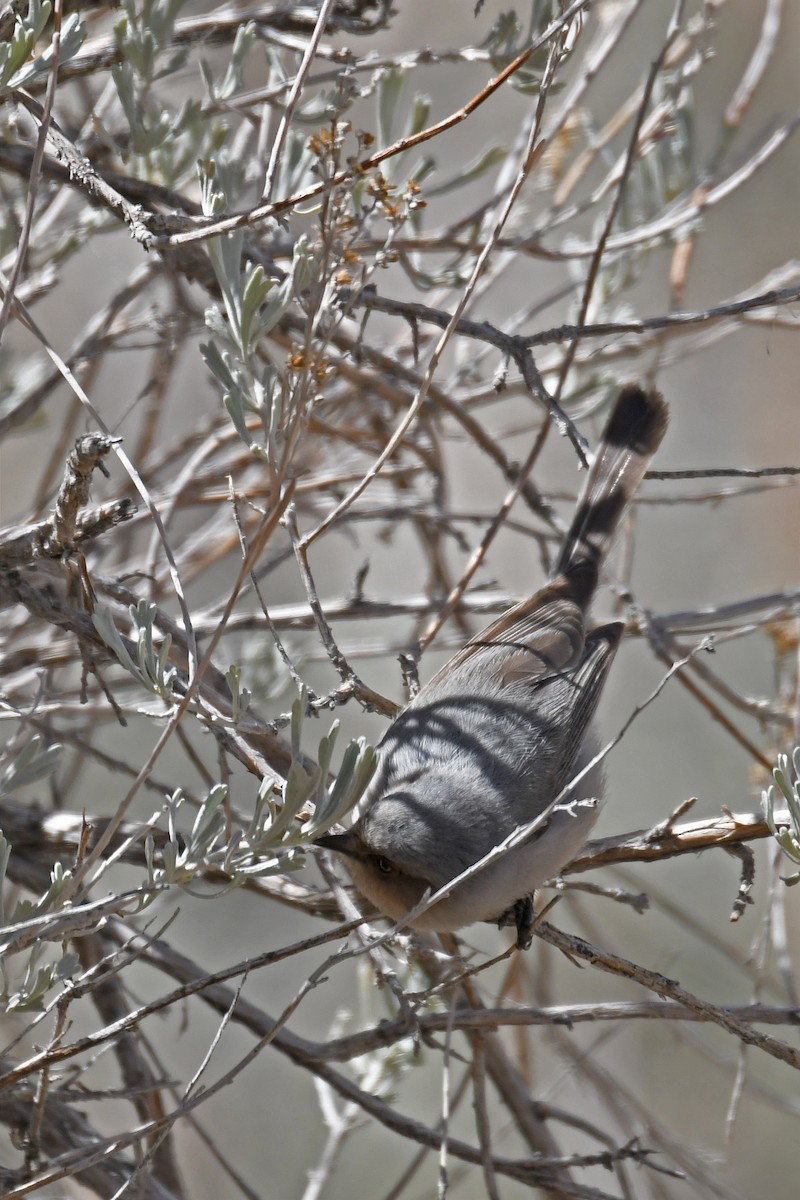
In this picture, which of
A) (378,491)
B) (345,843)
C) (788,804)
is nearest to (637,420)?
(378,491)

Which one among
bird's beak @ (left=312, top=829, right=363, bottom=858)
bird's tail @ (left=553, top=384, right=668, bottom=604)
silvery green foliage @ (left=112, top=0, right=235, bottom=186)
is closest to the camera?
silvery green foliage @ (left=112, top=0, right=235, bottom=186)

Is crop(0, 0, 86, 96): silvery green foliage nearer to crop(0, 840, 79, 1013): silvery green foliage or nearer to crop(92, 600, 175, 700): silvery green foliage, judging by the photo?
crop(92, 600, 175, 700): silvery green foliage

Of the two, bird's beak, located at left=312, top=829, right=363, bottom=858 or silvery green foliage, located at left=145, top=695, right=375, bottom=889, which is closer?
silvery green foliage, located at left=145, top=695, right=375, bottom=889

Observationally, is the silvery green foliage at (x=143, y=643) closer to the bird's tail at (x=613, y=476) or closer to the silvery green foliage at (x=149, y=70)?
the silvery green foliage at (x=149, y=70)

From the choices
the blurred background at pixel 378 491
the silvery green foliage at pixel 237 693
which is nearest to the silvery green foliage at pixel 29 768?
the blurred background at pixel 378 491

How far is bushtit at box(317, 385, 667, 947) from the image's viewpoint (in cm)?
235

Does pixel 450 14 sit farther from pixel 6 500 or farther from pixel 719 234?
pixel 6 500

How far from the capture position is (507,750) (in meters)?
2.61

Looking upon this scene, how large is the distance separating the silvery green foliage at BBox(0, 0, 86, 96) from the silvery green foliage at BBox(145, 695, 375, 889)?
98 cm

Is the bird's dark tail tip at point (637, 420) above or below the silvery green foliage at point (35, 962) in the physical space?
above

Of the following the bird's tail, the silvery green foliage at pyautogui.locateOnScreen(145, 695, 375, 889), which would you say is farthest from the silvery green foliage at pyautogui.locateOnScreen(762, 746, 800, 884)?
the bird's tail

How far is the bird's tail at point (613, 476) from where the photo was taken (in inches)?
122

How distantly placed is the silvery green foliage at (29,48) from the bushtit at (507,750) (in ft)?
3.88

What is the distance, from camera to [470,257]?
3.12 metres
